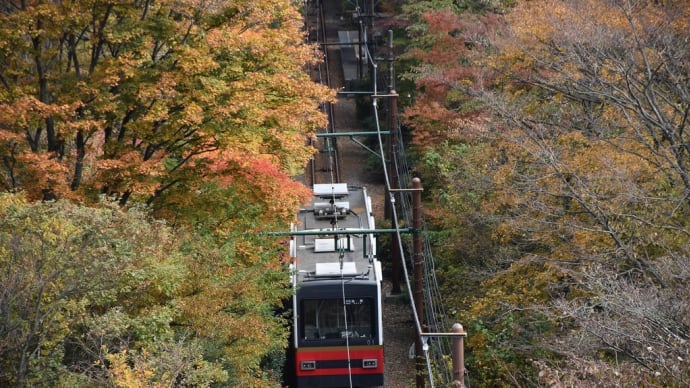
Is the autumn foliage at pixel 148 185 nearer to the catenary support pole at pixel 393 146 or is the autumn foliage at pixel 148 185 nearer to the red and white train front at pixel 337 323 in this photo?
the red and white train front at pixel 337 323

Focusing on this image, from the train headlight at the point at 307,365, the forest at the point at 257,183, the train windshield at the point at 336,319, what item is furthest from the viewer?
the train headlight at the point at 307,365

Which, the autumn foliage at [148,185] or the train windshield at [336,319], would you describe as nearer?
the autumn foliage at [148,185]

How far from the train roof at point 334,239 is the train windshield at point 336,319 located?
530 millimetres

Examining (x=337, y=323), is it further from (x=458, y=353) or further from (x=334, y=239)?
(x=458, y=353)

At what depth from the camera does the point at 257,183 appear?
1831 centimetres

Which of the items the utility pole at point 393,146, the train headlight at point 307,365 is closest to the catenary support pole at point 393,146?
the utility pole at point 393,146

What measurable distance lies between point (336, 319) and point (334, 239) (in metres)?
2.21

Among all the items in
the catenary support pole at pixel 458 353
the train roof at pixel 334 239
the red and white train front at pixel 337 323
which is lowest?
the catenary support pole at pixel 458 353

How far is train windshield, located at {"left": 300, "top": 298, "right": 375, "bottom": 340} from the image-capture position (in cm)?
1902

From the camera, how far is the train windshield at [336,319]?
19.0 metres

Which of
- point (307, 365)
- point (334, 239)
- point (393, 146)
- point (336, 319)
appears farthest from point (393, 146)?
point (307, 365)

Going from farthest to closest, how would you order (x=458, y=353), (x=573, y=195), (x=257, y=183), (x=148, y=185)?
(x=257, y=183), (x=148, y=185), (x=573, y=195), (x=458, y=353)

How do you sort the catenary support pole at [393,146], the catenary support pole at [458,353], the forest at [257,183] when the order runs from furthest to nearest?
the catenary support pole at [393,146] → the forest at [257,183] → the catenary support pole at [458,353]

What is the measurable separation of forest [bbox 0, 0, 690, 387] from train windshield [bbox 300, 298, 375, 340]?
0.90 meters
